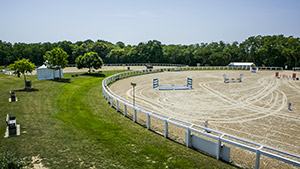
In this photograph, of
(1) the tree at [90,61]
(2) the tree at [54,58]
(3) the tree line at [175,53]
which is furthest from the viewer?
(3) the tree line at [175,53]

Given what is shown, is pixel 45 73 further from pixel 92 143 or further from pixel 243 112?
pixel 243 112

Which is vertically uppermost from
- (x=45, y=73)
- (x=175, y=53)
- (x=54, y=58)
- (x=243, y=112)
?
(x=175, y=53)

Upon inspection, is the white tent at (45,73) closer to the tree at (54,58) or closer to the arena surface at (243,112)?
the tree at (54,58)

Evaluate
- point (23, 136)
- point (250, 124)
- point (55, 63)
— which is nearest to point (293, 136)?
point (250, 124)

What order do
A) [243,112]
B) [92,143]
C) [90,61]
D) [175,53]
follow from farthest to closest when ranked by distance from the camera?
[175,53]
[90,61]
[243,112]
[92,143]

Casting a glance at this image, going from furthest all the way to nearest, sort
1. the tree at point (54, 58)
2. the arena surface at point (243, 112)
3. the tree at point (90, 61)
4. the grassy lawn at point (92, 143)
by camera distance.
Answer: the tree at point (90, 61), the tree at point (54, 58), the arena surface at point (243, 112), the grassy lawn at point (92, 143)

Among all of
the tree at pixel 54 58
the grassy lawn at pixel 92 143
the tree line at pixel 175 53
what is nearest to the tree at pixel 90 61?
the tree at pixel 54 58

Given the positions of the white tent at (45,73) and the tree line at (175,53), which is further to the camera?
the tree line at (175,53)

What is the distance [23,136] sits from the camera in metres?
10.5

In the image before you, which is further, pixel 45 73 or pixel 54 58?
pixel 45 73

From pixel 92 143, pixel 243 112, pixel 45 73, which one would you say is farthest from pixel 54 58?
pixel 243 112

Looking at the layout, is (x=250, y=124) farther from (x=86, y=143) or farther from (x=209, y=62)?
(x=209, y=62)

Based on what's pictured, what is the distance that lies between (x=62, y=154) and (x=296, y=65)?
7361 centimetres

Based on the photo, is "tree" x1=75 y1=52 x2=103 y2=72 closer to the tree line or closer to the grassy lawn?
the grassy lawn
